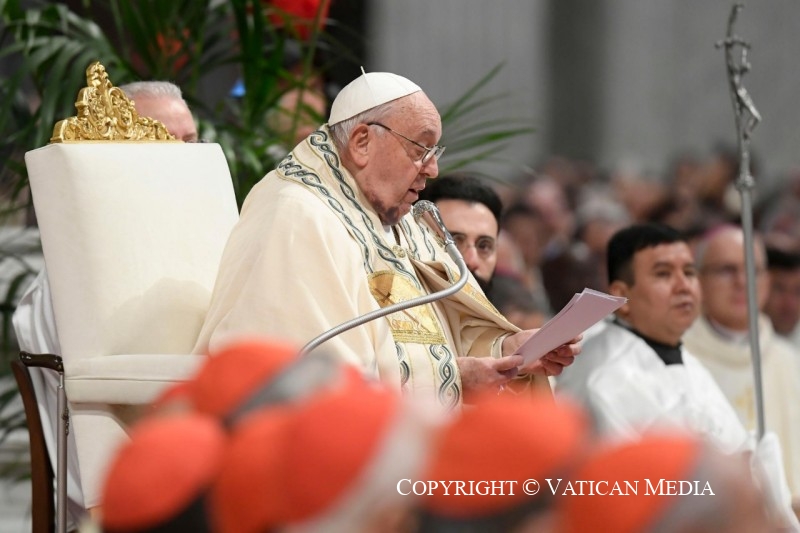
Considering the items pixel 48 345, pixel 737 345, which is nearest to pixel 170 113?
pixel 48 345

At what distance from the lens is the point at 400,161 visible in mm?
3656

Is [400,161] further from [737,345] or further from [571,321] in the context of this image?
[737,345]

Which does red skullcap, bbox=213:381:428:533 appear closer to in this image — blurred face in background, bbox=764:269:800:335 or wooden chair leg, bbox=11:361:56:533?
wooden chair leg, bbox=11:361:56:533

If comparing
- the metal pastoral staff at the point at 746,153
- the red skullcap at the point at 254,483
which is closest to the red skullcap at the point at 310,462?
the red skullcap at the point at 254,483

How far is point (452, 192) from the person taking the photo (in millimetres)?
4801

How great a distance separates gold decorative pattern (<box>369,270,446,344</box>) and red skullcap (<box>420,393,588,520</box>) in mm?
2079

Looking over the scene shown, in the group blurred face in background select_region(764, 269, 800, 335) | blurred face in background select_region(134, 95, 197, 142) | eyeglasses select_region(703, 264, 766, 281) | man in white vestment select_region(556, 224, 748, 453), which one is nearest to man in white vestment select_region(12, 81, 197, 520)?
blurred face in background select_region(134, 95, 197, 142)

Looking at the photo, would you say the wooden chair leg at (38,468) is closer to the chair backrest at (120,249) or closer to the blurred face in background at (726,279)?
the chair backrest at (120,249)

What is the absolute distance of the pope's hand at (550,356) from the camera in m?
3.59

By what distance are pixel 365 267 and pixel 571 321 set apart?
62 cm

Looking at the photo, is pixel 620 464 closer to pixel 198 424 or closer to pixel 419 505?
pixel 419 505

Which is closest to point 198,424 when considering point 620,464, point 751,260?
point 620,464

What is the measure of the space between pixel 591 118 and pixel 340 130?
29.1 ft

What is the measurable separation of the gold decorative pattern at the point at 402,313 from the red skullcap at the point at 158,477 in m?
2.06
